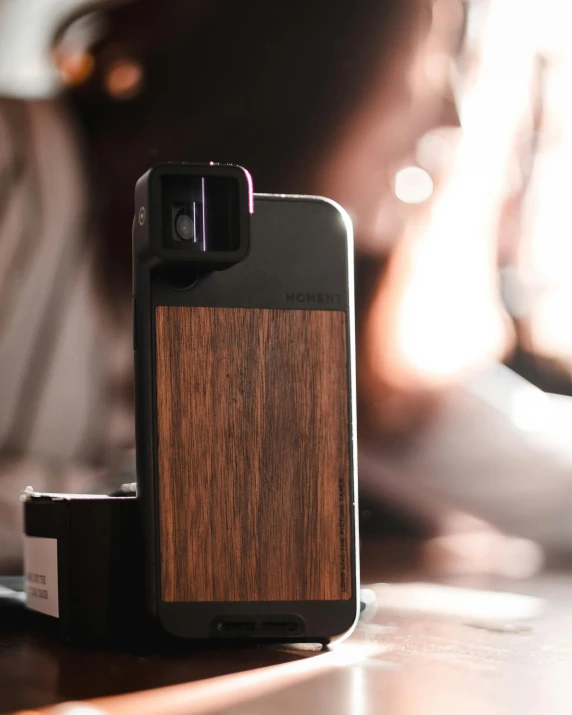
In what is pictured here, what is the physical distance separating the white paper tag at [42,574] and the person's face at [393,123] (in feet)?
2.39

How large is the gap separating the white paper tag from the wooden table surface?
2cm

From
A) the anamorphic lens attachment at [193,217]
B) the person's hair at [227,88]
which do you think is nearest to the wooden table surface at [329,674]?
the anamorphic lens attachment at [193,217]

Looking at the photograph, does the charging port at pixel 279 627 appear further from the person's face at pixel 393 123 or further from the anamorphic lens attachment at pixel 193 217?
the person's face at pixel 393 123

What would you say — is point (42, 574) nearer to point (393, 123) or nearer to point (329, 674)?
point (329, 674)

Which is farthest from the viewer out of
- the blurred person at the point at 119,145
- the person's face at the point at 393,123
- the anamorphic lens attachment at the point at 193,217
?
the person's face at the point at 393,123

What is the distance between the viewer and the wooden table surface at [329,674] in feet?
1.67

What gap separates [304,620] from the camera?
638 millimetres

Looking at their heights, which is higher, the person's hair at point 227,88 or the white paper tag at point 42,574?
the person's hair at point 227,88

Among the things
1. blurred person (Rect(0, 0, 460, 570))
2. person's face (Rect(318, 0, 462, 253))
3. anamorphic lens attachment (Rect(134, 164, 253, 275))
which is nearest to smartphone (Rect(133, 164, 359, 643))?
anamorphic lens attachment (Rect(134, 164, 253, 275))

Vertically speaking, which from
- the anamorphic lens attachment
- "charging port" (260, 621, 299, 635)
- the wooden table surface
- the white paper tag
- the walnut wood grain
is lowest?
the wooden table surface

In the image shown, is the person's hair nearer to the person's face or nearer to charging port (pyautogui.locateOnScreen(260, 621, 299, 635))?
the person's face

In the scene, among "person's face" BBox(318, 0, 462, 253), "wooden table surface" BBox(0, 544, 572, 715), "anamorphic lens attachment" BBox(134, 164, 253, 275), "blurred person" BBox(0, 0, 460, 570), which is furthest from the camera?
"person's face" BBox(318, 0, 462, 253)

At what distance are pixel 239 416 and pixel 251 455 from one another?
3cm

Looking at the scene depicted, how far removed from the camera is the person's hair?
3.93 feet
